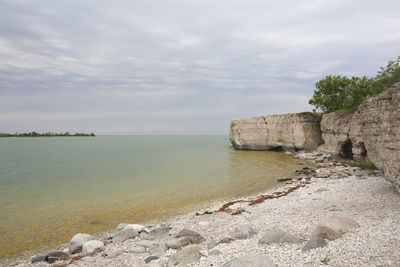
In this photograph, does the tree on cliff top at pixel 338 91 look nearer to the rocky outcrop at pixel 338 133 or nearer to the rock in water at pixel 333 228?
the rocky outcrop at pixel 338 133

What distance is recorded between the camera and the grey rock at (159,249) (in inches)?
273

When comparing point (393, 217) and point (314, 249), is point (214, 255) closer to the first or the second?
point (314, 249)

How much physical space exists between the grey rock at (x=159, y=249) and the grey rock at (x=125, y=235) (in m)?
1.66

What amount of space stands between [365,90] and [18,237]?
50452 millimetres

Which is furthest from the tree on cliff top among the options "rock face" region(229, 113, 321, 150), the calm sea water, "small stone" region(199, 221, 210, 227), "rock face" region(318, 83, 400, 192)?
"small stone" region(199, 221, 210, 227)

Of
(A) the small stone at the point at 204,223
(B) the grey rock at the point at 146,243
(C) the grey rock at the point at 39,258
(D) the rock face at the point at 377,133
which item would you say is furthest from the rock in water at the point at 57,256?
(D) the rock face at the point at 377,133

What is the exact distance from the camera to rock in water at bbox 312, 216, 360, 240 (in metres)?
5.93

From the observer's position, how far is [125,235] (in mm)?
8727

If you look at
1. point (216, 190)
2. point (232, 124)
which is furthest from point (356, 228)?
point (232, 124)

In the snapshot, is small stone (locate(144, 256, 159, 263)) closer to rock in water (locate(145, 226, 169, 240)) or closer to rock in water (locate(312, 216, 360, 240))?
rock in water (locate(145, 226, 169, 240))

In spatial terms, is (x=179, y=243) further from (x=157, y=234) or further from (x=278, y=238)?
(x=278, y=238)

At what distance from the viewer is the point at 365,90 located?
41.4 meters

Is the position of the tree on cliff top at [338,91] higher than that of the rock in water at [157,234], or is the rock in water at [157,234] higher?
the tree on cliff top at [338,91]

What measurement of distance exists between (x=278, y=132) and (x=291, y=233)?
43.9m
